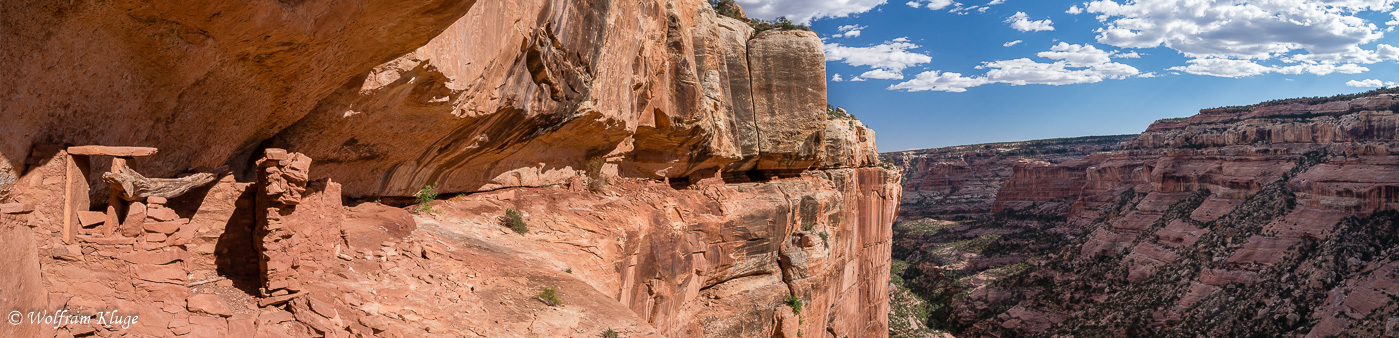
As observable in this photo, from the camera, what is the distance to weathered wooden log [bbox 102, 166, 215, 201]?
23.9 ft

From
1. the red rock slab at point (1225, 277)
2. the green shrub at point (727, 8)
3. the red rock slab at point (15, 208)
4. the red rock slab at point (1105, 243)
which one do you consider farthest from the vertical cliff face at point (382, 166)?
the red rock slab at point (1105, 243)

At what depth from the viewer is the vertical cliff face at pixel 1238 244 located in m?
41.4

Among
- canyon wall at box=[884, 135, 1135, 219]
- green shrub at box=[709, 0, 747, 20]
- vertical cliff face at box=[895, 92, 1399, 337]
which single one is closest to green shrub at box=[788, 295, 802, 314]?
green shrub at box=[709, 0, 747, 20]

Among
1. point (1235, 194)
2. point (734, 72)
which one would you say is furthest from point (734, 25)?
point (1235, 194)

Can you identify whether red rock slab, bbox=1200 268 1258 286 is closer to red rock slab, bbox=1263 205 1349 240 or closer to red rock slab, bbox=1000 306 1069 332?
red rock slab, bbox=1263 205 1349 240

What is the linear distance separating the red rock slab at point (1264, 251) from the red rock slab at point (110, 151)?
61103 mm

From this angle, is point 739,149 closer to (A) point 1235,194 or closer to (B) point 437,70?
(B) point 437,70

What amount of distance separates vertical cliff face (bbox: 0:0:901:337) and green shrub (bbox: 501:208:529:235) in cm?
13

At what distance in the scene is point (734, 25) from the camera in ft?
84.0

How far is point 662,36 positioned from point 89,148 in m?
14.0

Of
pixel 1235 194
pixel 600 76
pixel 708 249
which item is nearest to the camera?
pixel 600 76

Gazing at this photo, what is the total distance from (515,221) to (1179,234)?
63.4 metres

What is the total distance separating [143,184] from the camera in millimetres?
7594

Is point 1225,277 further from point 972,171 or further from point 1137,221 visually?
point 972,171
